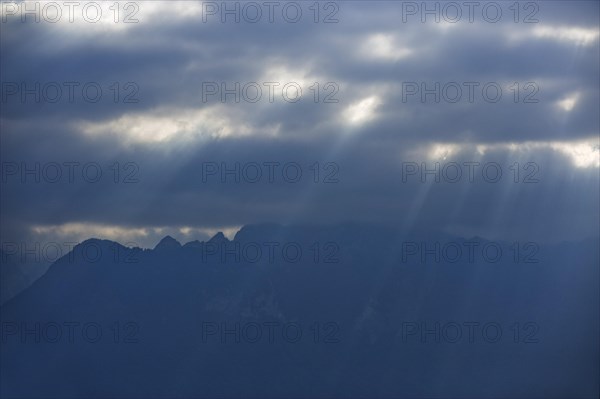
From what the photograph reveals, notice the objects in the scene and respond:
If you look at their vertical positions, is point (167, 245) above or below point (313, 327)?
above

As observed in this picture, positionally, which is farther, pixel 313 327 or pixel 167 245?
pixel 167 245

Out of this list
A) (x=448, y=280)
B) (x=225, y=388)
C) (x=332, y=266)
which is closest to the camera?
(x=225, y=388)

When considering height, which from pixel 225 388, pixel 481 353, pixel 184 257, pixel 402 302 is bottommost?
pixel 225 388

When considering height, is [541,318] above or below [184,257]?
below

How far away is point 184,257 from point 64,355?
48044mm

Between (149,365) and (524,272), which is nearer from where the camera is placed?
(149,365)

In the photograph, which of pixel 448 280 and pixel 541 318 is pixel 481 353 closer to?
pixel 541 318

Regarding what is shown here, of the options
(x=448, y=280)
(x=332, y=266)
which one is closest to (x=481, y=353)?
(x=448, y=280)

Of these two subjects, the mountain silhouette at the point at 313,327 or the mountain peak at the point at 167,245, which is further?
the mountain peak at the point at 167,245

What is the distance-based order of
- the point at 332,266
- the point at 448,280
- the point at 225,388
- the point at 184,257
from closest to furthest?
the point at 225,388 < the point at 448,280 < the point at 332,266 < the point at 184,257

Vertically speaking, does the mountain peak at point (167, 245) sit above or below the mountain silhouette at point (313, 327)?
above

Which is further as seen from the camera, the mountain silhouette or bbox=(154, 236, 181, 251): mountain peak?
bbox=(154, 236, 181, 251): mountain peak

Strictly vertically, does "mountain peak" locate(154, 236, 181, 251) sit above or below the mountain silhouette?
above

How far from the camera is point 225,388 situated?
129125 millimetres
